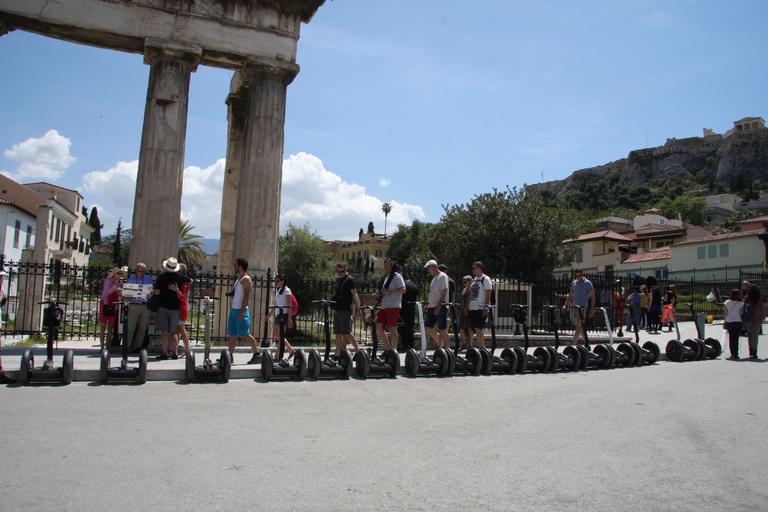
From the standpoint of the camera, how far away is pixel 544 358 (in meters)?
9.61

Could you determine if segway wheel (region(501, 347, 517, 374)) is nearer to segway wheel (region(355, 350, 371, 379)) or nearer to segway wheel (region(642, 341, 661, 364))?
segway wheel (region(355, 350, 371, 379))

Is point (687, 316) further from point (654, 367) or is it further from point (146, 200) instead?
point (146, 200)

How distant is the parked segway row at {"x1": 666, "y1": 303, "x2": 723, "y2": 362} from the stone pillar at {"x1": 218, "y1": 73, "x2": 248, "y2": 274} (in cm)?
1357

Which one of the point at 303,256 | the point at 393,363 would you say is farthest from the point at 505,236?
the point at 393,363

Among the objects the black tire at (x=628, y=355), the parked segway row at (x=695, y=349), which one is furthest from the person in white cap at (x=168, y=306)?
the parked segway row at (x=695, y=349)

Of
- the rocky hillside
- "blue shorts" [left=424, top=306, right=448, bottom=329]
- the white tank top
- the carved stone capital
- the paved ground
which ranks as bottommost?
the paved ground

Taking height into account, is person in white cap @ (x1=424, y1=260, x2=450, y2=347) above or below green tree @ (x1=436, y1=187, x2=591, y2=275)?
below

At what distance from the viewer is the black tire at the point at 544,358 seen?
9578mm

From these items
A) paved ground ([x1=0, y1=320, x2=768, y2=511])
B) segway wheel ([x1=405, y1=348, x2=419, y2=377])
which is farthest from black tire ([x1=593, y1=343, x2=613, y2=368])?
segway wheel ([x1=405, y1=348, x2=419, y2=377])

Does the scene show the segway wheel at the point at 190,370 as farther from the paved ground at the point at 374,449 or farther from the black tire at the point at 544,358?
the black tire at the point at 544,358

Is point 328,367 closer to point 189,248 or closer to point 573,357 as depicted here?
point 573,357

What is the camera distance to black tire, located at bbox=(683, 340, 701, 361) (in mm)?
12062

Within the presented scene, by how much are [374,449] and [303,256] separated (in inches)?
1428

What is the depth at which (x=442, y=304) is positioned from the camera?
31.6ft
